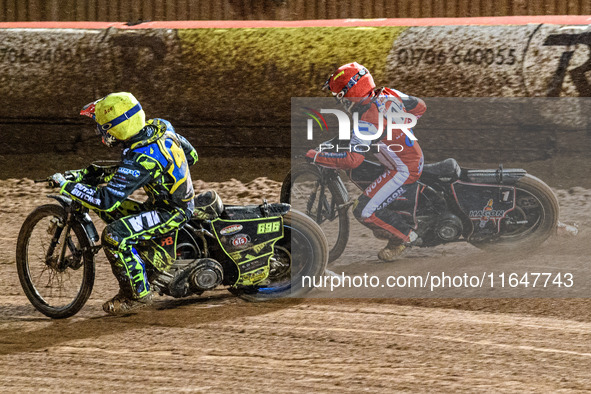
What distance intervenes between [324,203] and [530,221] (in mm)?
1710

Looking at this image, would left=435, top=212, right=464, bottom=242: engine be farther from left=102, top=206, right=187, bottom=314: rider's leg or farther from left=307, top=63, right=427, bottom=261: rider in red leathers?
left=102, top=206, right=187, bottom=314: rider's leg

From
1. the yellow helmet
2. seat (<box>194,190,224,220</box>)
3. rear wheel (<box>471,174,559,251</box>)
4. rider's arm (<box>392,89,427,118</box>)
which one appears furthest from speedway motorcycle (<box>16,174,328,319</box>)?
rear wheel (<box>471,174,559,251</box>)

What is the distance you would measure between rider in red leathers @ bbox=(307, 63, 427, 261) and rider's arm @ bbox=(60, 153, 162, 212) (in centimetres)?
168

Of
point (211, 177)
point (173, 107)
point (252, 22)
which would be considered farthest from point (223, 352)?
point (252, 22)

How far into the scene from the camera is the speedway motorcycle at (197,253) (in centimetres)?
546

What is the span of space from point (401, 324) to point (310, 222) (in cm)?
97

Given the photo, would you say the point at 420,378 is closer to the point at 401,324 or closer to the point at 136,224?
the point at 401,324

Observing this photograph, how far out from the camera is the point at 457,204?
6.56 meters

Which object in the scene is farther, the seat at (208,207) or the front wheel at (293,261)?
the front wheel at (293,261)

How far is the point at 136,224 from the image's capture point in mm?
5289

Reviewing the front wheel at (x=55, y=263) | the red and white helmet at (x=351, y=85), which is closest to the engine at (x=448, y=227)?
the red and white helmet at (x=351, y=85)

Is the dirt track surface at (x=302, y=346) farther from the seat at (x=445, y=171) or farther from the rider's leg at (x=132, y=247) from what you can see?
the seat at (x=445, y=171)

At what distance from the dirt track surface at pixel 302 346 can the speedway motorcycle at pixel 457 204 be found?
3.12 ft

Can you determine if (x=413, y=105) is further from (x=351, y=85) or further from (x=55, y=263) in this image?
(x=55, y=263)
